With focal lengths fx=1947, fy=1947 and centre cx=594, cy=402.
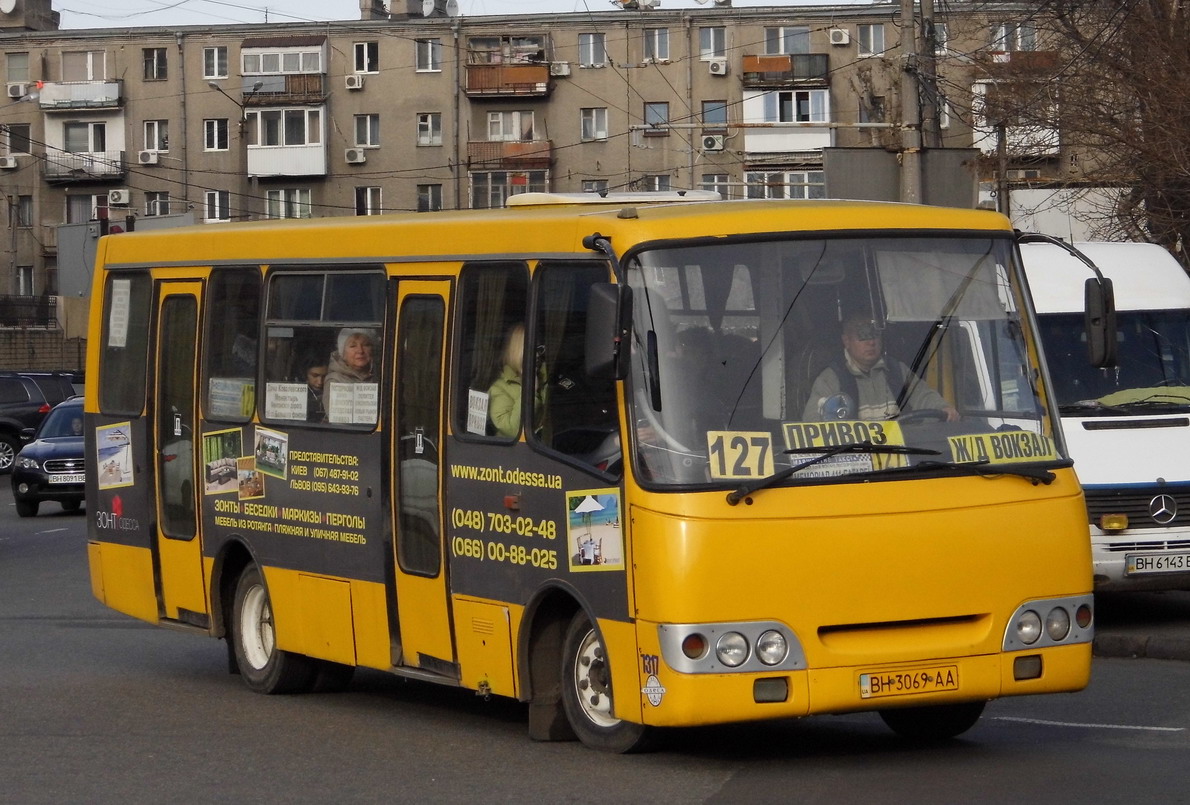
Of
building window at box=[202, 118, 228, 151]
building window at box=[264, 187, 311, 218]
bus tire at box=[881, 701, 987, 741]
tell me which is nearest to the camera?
bus tire at box=[881, 701, 987, 741]

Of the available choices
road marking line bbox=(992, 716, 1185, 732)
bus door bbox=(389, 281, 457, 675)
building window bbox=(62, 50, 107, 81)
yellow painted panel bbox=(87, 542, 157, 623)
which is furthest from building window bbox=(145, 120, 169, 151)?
road marking line bbox=(992, 716, 1185, 732)

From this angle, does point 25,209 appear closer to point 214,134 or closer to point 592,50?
point 214,134

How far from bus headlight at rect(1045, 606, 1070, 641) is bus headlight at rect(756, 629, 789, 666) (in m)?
1.21

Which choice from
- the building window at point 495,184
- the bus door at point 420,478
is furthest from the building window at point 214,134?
the bus door at point 420,478

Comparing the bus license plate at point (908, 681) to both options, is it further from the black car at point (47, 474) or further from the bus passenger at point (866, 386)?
the black car at point (47, 474)

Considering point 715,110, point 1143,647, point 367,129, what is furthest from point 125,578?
point 367,129

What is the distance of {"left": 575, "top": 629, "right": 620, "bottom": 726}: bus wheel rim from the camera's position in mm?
8398

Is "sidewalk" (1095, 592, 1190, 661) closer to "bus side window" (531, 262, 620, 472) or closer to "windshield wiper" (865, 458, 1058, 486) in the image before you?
"windshield wiper" (865, 458, 1058, 486)

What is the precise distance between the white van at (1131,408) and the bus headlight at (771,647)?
563cm

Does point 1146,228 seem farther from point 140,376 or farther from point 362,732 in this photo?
point 362,732

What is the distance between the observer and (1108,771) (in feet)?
26.0

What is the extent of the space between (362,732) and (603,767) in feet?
6.31

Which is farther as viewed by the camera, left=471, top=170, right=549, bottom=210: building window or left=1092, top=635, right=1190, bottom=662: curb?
left=471, top=170, right=549, bottom=210: building window

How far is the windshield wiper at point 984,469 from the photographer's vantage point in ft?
26.1
